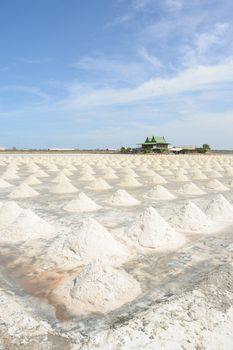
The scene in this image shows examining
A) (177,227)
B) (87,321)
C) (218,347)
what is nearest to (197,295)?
(218,347)

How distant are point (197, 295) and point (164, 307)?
437mm

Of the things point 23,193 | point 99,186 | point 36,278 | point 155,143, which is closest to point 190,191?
point 99,186

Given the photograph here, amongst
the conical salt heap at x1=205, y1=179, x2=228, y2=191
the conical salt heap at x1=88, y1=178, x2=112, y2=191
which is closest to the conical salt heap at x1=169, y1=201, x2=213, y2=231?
the conical salt heap at x1=88, y1=178, x2=112, y2=191

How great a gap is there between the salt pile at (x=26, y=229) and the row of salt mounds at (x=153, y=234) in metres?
1.54

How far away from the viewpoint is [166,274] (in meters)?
4.87

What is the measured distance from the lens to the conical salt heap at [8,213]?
755 centimetres

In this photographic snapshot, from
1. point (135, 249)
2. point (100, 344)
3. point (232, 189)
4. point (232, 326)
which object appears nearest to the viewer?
point (100, 344)

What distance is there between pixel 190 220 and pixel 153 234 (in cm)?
127

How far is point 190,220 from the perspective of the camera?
7.30m

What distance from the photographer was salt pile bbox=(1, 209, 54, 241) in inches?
261

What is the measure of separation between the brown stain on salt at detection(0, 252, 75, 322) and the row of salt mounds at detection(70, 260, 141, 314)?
0.20 metres

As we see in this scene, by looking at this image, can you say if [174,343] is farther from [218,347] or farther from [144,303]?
[144,303]

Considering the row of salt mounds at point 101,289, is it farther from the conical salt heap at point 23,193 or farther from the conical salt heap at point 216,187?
the conical salt heap at point 216,187

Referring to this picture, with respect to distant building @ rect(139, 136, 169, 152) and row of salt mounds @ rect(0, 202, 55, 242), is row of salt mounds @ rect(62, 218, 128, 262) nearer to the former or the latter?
row of salt mounds @ rect(0, 202, 55, 242)
